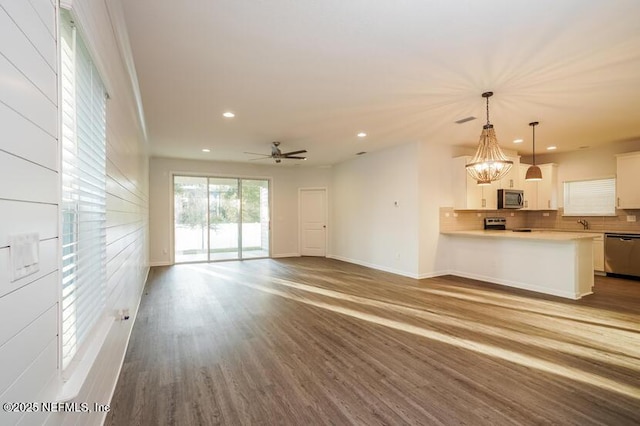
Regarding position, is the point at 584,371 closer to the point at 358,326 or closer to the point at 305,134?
the point at 358,326

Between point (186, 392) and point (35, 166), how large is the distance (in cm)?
198

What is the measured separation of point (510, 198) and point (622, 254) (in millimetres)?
2234

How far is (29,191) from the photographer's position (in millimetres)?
882

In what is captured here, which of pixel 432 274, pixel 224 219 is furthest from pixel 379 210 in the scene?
pixel 224 219

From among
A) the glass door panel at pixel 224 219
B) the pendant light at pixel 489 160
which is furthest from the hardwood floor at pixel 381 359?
the glass door panel at pixel 224 219

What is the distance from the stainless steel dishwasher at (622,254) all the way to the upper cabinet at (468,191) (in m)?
2.26

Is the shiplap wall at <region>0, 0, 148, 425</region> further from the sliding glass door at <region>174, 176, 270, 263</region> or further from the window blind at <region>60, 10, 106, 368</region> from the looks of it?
the sliding glass door at <region>174, 176, 270, 263</region>

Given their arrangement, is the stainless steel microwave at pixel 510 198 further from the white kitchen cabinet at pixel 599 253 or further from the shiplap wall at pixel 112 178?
the shiplap wall at pixel 112 178

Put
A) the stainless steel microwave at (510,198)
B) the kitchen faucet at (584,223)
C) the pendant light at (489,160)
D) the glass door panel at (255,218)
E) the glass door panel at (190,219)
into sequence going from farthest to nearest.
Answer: the glass door panel at (255,218) → the glass door panel at (190,219) → the kitchen faucet at (584,223) → the stainless steel microwave at (510,198) → the pendant light at (489,160)

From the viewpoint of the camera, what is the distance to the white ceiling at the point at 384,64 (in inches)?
87.7

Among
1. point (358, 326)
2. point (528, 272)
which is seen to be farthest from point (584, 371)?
point (528, 272)

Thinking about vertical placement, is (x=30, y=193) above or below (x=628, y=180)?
below

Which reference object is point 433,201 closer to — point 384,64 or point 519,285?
point 519,285

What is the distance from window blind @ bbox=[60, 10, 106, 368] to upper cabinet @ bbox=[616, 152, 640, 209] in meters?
8.45
